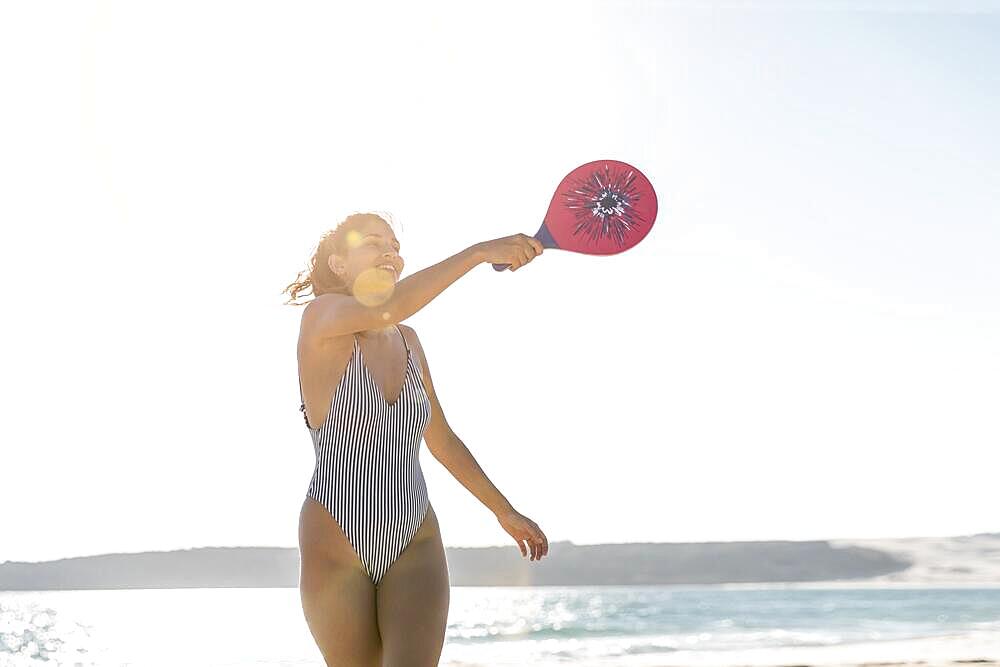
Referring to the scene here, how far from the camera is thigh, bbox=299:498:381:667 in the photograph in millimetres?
2900

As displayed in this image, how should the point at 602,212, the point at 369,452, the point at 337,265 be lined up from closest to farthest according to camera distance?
the point at 369,452 < the point at 337,265 < the point at 602,212

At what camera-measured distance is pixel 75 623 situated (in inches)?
1913

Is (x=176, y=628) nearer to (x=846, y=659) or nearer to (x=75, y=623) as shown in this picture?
(x=75, y=623)

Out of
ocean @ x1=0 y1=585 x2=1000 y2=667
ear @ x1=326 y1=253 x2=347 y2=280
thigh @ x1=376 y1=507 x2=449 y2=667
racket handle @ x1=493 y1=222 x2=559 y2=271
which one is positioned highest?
racket handle @ x1=493 y1=222 x2=559 y2=271

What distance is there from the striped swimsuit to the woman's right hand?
19.4 inches

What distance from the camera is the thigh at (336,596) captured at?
2.90 meters

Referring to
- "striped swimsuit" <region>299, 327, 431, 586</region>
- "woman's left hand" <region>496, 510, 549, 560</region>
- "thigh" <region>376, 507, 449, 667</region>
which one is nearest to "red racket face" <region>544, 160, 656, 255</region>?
"striped swimsuit" <region>299, 327, 431, 586</region>

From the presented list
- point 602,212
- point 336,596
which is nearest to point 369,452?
point 336,596

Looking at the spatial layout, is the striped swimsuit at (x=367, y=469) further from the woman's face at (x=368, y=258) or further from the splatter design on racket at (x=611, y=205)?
the splatter design on racket at (x=611, y=205)

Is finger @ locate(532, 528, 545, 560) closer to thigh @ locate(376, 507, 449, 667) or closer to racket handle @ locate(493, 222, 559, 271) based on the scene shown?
thigh @ locate(376, 507, 449, 667)

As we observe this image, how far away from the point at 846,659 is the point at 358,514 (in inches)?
767

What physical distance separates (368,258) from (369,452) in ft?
1.85

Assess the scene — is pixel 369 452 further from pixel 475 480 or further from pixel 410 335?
pixel 475 480

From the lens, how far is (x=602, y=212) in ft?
11.5
